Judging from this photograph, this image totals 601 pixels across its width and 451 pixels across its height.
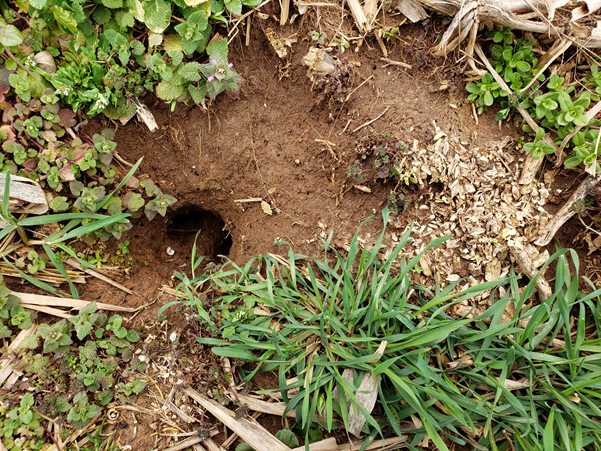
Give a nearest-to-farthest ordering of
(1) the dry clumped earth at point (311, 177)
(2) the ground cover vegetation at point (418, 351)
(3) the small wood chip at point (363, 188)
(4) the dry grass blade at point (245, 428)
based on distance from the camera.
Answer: (2) the ground cover vegetation at point (418, 351) → (4) the dry grass blade at point (245, 428) → (1) the dry clumped earth at point (311, 177) → (3) the small wood chip at point (363, 188)

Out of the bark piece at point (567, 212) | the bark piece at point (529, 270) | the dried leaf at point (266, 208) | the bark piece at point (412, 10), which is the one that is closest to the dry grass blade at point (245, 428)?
the dried leaf at point (266, 208)

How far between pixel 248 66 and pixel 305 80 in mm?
389

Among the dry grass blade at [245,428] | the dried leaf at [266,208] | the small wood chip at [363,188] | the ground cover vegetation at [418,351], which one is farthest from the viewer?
the dried leaf at [266,208]

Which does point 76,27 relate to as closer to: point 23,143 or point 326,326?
point 23,143

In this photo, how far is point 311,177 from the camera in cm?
243

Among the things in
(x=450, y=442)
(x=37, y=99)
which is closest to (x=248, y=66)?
(x=37, y=99)

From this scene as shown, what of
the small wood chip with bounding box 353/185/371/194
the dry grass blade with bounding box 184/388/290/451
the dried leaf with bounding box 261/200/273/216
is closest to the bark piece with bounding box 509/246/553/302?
the small wood chip with bounding box 353/185/371/194

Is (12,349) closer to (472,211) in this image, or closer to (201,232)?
(201,232)

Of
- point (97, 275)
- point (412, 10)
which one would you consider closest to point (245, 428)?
point (97, 275)

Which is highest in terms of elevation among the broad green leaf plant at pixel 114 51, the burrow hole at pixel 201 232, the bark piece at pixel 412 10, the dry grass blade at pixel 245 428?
the bark piece at pixel 412 10

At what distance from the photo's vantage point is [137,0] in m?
2.12

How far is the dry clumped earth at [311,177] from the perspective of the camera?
7.18ft

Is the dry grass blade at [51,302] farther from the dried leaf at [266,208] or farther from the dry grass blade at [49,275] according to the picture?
the dried leaf at [266,208]

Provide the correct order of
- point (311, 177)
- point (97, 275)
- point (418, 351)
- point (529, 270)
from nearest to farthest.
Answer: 1. point (418, 351)
2. point (529, 270)
3. point (97, 275)
4. point (311, 177)
